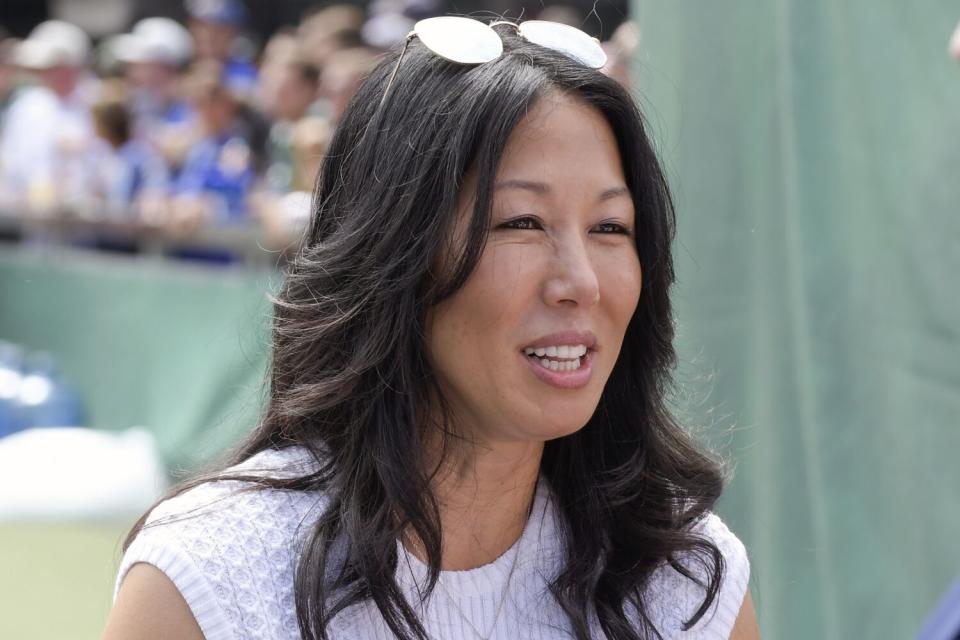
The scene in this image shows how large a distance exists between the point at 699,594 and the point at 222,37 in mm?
7241

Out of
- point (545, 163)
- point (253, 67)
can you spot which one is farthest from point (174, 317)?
point (545, 163)

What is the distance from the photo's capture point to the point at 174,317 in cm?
713

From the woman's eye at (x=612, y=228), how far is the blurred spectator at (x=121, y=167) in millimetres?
5837

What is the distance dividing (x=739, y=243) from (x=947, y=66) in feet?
2.14

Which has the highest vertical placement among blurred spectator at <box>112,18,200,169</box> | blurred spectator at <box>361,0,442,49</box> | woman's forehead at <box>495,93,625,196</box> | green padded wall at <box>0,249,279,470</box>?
blurred spectator at <box>361,0,442,49</box>

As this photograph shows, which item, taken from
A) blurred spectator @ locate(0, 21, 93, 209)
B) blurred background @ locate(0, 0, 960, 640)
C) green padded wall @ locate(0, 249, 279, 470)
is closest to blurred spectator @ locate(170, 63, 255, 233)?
green padded wall @ locate(0, 249, 279, 470)

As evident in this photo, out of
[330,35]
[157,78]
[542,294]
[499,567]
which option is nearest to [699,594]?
[499,567]

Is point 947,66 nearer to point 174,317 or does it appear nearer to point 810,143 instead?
point 810,143

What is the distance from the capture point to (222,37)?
8875mm

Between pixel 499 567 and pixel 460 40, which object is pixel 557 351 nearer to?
pixel 499 567

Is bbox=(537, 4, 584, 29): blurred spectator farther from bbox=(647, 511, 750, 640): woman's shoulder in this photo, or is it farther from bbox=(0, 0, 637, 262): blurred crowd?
bbox=(647, 511, 750, 640): woman's shoulder

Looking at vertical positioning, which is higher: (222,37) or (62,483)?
(222,37)

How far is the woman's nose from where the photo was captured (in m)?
2.02

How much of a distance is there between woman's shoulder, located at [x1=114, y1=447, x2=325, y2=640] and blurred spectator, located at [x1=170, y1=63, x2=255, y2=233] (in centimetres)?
518
